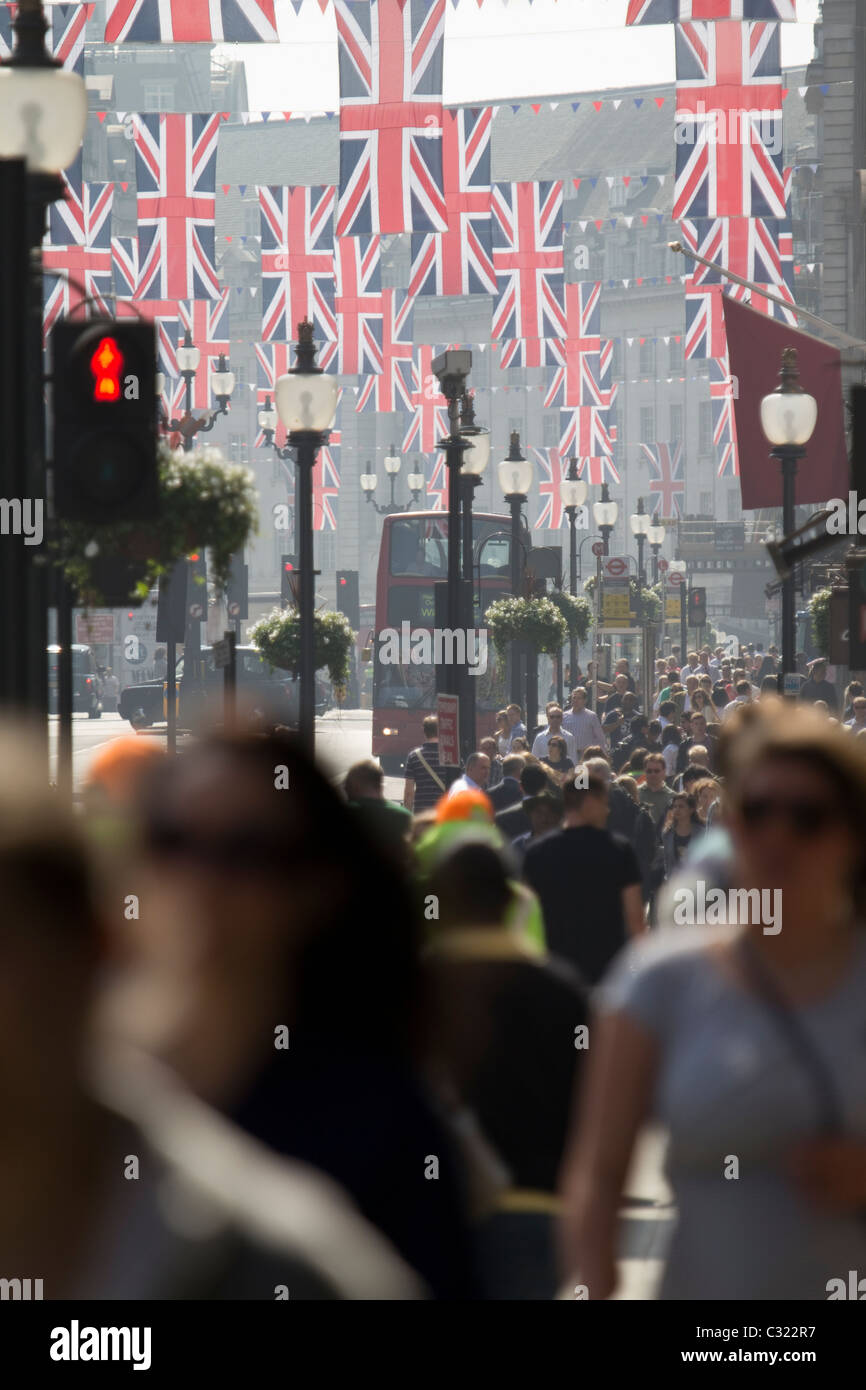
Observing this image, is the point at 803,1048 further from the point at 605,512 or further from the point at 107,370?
the point at 605,512

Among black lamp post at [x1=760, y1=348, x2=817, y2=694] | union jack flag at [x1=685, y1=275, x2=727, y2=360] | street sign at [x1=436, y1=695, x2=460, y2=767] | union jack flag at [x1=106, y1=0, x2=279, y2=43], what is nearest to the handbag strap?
street sign at [x1=436, y1=695, x2=460, y2=767]

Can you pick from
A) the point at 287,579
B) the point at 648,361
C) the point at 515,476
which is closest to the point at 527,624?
the point at 515,476

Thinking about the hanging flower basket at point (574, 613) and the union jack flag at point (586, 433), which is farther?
the union jack flag at point (586, 433)

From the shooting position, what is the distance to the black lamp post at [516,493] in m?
28.4

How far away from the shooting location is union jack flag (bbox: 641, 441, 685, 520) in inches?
3821

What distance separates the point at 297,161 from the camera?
411 ft

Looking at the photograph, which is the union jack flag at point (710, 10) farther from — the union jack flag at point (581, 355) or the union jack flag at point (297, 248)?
the union jack flag at point (581, 355)

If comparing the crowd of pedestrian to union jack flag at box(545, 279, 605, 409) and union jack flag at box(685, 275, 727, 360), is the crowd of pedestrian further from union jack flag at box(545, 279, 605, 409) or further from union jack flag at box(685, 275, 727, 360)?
union jack flag at box(545, 279, 605, 409)

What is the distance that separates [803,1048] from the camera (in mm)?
3354

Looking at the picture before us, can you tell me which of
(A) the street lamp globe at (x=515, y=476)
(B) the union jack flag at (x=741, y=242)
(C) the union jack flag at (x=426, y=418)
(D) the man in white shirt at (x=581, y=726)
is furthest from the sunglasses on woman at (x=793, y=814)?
(C) the union jack flag at (x=426, y=418)

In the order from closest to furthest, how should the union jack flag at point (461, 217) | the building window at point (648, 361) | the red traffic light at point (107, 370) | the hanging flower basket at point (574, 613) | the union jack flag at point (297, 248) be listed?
1. the red traffic light at point (107, 370)
2. the hanging flower basket at point (574, 613)
3. the union jack flag at point (461, 217)
4. the union jack flag at point (297, 248)
5. the building window at point (648, 361)

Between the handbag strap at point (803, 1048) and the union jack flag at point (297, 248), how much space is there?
4266cm

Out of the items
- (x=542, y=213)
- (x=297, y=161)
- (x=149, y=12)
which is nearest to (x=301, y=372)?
(x=149, y=12)

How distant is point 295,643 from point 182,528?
11.2 metres
